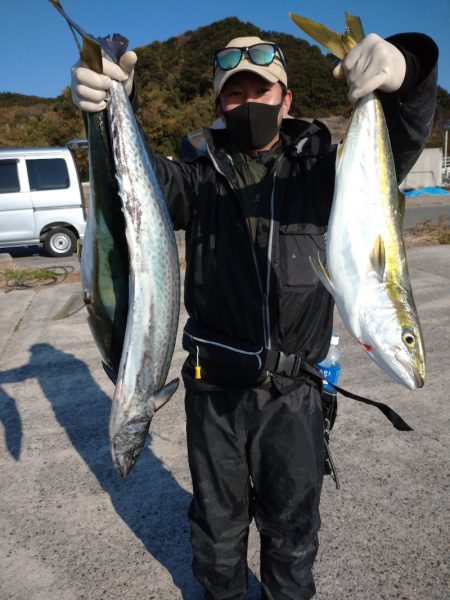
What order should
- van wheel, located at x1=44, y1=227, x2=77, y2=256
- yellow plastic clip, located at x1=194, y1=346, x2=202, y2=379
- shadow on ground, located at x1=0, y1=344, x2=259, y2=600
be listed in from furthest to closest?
van wheel, located at x1=44, y1=227, x2=77, y2=256
shadow on ground, located at x1=0, y1=344, x2=259, y2=600
yellow plastic clip, located at x1=194, y1=346, x2=202, y2=379

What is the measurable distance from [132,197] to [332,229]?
0.67 meters

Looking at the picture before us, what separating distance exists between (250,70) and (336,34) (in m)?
Answer: 0.50

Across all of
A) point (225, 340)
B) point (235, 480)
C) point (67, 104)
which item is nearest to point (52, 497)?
point (235, 480)

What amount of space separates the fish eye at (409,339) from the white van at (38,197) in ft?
31.7

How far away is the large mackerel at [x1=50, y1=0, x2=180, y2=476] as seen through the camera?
5.30ft

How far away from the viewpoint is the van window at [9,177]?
9719 mm

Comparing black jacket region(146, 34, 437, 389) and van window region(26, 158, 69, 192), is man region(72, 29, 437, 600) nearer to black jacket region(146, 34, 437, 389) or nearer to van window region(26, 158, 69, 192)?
black jacket region(146, 34, 437, 389)

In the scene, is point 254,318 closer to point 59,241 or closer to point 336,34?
point 336,34

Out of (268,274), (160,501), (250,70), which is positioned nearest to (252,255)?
(268,274)

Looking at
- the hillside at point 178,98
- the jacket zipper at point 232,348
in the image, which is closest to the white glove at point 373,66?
the jacket zipper at point 232,348

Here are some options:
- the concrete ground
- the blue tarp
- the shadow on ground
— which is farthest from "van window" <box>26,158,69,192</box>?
the blue tarp

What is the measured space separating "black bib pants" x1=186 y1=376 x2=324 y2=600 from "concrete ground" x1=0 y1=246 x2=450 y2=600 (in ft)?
1.00

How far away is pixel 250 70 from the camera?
6.33 feet

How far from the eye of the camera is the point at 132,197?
5.38ft
